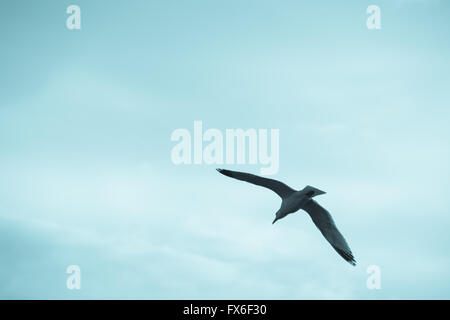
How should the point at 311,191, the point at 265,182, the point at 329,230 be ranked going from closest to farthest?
the point at 311,191, the point at 265,182, the point at 329,230

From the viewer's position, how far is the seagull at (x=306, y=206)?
17.7 metres

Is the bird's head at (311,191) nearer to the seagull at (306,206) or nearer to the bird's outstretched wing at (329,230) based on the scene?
the seagull at (306,206)

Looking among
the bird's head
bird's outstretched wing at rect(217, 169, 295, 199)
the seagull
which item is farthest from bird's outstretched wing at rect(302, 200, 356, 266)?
the bird's head

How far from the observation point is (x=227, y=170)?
59.7ft

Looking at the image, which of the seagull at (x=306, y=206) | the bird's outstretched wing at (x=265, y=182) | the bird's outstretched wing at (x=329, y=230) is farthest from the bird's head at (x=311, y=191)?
the bird's outstretched wing at (x=329, y=230)

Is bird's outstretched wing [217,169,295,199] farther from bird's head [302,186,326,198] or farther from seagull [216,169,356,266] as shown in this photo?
bird's head [302,186,326,198]

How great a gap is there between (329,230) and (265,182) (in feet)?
10.6

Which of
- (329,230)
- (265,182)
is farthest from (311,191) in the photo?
(329,230)

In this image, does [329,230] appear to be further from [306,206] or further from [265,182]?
[265,182]

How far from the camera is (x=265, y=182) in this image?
17.9 meters
